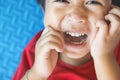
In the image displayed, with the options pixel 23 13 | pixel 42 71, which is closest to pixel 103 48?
pixel 42 71

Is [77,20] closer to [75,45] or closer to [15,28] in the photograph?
[75,45]

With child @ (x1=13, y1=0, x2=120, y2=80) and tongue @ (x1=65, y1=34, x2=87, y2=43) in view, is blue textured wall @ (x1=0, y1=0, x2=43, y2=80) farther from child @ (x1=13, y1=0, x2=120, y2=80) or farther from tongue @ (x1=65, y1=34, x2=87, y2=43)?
tongue @ (x1=65, y1=34, x2=87, y2=43)

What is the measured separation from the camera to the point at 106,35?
41.6 inches

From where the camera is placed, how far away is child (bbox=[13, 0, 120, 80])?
1048 mm

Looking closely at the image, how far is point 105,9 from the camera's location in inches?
44.1

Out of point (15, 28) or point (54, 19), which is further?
point (15, 28)

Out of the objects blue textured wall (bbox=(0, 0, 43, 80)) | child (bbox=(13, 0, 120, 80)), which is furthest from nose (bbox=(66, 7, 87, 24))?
blue textured wall (bbox=(0, 0, 43, 80))

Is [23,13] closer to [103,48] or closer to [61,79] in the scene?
[61,79]

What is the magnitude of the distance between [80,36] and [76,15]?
8 centimetres

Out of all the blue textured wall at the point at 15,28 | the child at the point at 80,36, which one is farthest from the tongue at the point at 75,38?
the blue textured wall at the point at 15,28

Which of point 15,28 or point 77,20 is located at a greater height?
point 77,20

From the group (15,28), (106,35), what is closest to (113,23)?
(106,35)

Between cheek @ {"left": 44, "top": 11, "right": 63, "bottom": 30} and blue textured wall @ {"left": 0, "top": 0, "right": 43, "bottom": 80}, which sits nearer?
cheek @ {"left": 44, "top": 11, "right": 63, "bottom": 30}

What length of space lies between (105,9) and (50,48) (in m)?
0.23
